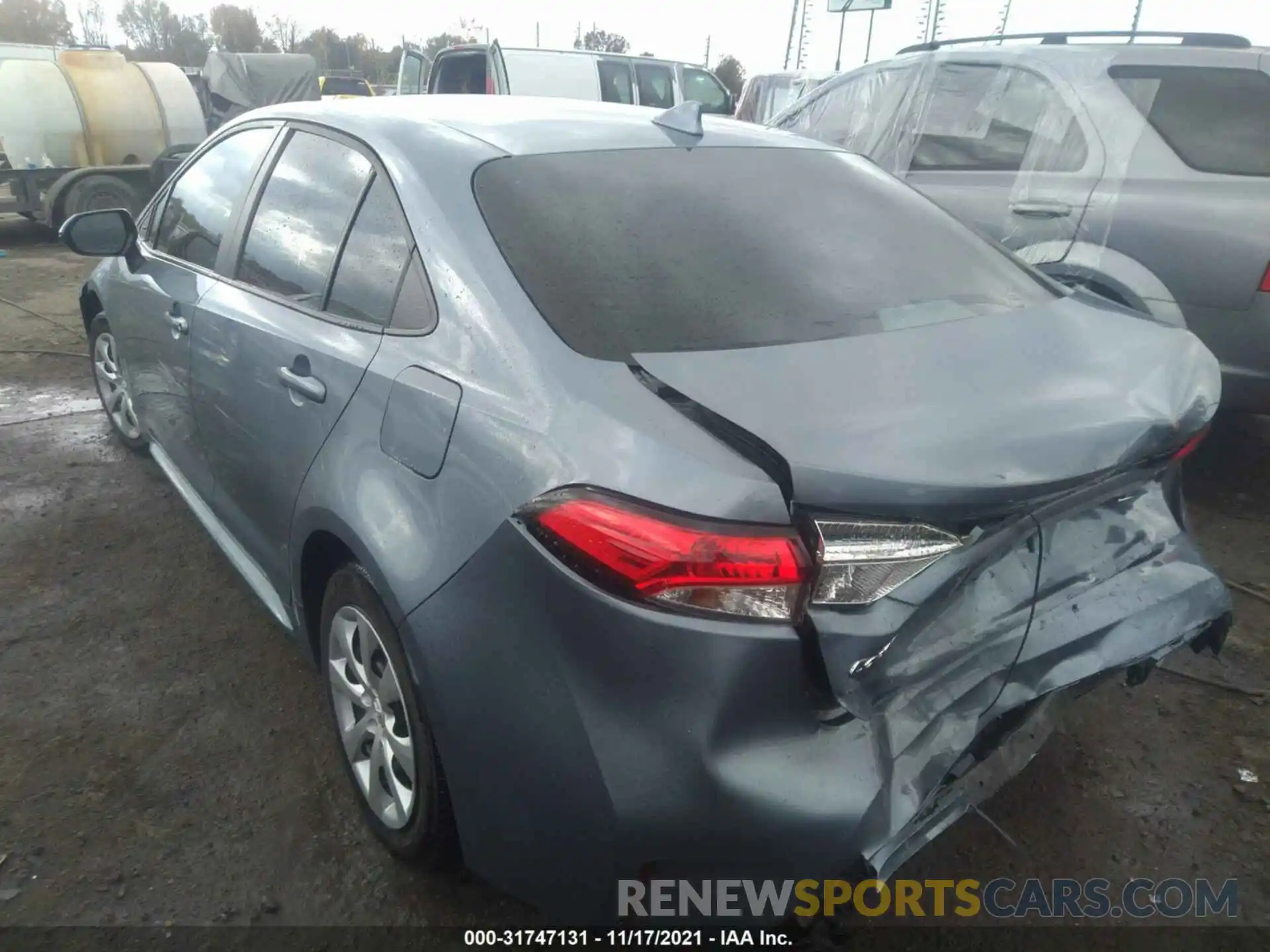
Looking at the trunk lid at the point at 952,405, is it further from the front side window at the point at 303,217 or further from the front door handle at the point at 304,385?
the front side window at the point at 303,217

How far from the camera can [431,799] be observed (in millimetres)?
1892

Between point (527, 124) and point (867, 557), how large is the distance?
4.86 ft

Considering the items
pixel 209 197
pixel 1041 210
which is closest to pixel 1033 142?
pixel 1041 210

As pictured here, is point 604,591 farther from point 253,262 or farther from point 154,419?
point 154,419

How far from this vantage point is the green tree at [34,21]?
178ft

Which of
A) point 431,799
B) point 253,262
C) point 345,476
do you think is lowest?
point 431,799

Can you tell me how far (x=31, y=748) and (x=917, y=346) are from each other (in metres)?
2.49

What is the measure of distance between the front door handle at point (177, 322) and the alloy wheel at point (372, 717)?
4.31ft

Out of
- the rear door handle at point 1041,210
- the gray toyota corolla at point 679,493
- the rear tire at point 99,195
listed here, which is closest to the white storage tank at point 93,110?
the rear tire at point 99,195

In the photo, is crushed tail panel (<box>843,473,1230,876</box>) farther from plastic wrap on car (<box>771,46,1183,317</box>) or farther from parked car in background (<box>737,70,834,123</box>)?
parked car in background (<box>737,70,834,123</box>)

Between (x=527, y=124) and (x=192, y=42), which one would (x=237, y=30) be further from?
(x=527, y=124)

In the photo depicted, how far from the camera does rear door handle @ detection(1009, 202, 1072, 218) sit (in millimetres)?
4156

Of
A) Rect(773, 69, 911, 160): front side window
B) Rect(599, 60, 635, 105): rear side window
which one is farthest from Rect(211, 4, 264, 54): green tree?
Rect(773, 69, 911, 160): front side window

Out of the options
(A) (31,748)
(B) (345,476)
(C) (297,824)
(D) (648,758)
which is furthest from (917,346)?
(A) (31,748)
